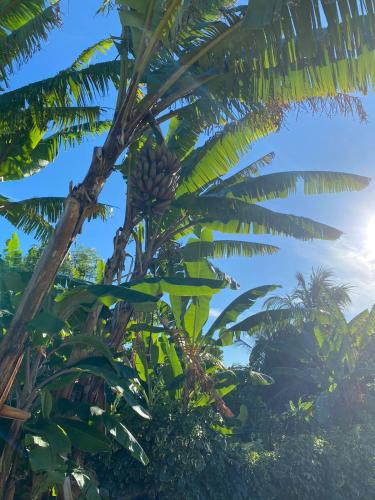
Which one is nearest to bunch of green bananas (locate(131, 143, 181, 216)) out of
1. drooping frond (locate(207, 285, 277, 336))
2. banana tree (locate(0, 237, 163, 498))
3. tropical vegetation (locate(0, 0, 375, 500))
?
tropical vegetation (locate(0, 0, 375, 500))

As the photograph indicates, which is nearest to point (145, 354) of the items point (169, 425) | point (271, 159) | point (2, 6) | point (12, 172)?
point (169, 425)

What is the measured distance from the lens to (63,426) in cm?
629

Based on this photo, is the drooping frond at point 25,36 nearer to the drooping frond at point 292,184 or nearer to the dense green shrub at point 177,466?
the drooping frond at point 292,184

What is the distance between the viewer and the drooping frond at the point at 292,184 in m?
8.21

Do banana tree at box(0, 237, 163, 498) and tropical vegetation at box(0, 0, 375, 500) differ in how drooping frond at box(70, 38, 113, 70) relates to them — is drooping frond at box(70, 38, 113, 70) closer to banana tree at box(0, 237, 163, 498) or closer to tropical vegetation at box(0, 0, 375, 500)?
tropical vegetation at box(0, 0, 375, 500)

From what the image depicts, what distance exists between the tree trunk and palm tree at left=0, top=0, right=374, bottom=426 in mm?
10

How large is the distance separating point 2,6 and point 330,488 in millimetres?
9958

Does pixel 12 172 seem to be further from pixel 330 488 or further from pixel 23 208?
pixel 330 488

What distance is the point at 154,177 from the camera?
6.95 m

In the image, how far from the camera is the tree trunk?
4891mm

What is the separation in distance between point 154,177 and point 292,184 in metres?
2.67

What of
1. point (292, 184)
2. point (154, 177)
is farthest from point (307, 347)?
point (154, 177)

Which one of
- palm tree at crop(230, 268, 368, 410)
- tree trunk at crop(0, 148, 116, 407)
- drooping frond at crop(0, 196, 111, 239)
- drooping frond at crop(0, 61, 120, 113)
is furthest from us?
palm tree at crop(230, 268, 368, 410)

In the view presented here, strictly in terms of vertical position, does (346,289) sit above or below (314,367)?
Answer: above
